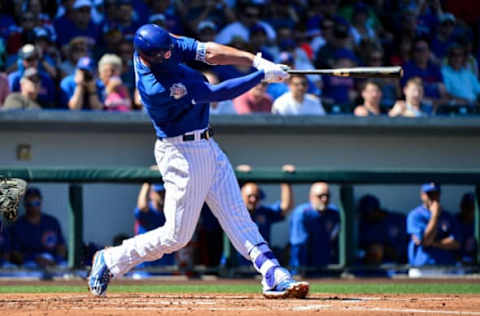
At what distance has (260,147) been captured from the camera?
9.78 metres

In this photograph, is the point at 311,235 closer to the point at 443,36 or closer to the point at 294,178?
the point at 294,178

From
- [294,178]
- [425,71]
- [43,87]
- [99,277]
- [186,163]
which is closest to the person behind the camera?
[186,163]

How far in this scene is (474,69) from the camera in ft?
39.6

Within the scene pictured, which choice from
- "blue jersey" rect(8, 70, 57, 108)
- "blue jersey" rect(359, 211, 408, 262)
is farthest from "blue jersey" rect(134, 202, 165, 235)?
"blue jersey" rect(359, 211, 408, 262)

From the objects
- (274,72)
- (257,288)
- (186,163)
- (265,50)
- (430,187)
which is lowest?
(257,288)

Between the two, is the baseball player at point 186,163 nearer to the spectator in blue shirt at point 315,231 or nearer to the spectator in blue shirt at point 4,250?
the spectator in blue shirt at point 4,250

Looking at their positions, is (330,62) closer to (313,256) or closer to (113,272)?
(313,256)

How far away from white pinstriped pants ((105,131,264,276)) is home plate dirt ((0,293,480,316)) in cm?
33

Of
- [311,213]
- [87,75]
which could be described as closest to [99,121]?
[87,75]

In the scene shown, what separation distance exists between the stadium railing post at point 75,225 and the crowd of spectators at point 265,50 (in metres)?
0.97

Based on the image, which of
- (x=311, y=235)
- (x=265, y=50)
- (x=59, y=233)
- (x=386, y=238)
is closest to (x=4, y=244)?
(x=59, y=233)

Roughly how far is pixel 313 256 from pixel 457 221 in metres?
1.53

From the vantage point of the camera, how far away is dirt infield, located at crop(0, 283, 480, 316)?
197 inches

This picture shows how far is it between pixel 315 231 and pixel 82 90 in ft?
8.28
